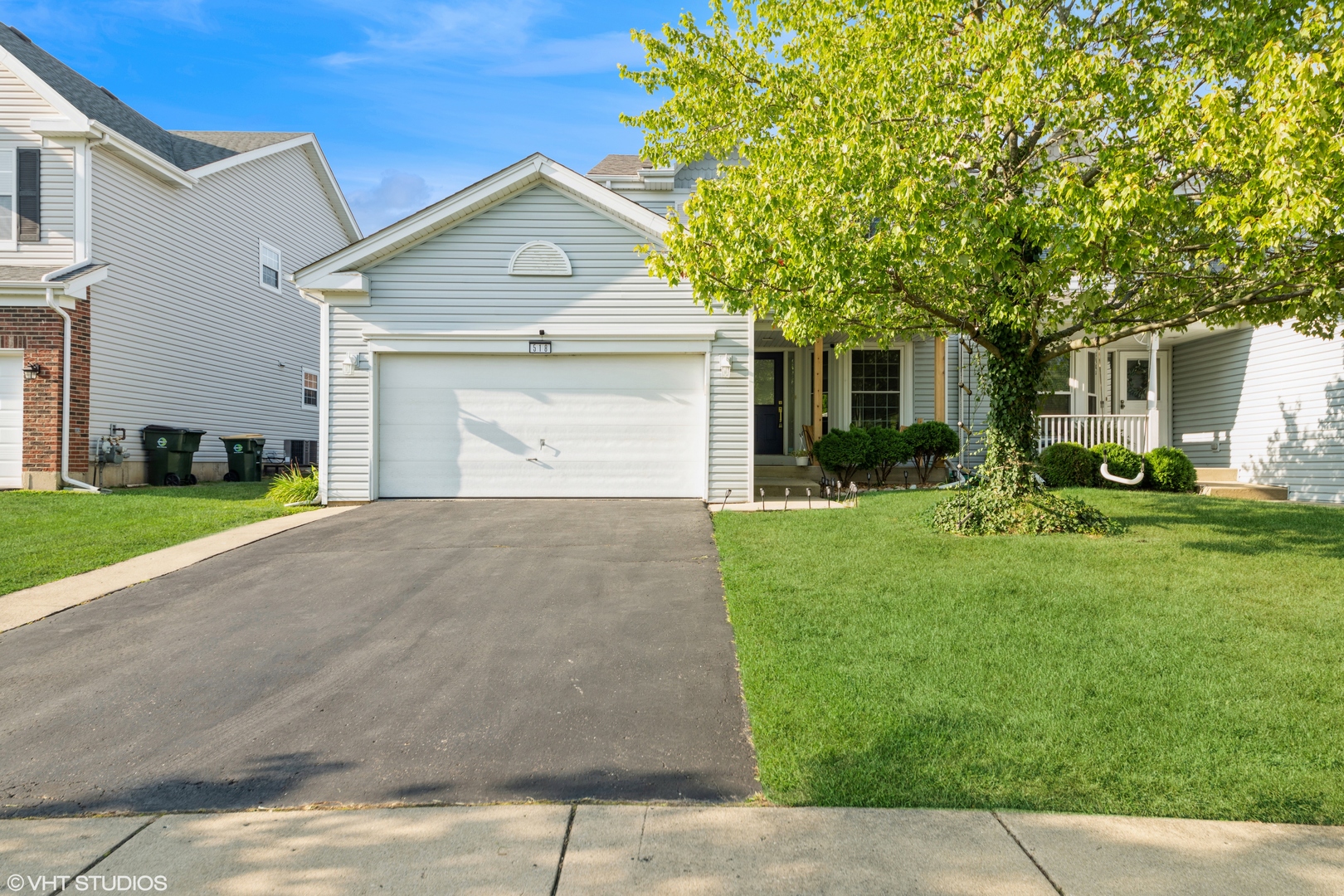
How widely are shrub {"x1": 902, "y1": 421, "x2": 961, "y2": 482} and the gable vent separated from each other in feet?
21.9

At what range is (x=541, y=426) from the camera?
11758 mm

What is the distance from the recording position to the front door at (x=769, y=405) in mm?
16938

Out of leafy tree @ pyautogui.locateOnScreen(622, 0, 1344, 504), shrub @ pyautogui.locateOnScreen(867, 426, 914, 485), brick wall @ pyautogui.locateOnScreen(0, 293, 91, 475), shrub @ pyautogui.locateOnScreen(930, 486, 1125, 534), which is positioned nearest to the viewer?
leafy tree @ pyautogui.locateOnScreen(622, 0, 1344, 504)

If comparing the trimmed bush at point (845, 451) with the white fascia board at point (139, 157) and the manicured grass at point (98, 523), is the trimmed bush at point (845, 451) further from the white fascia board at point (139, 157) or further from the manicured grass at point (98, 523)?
the white fascia board at point (139, 157)

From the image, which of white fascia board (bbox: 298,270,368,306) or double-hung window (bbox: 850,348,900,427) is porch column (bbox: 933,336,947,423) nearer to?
double-hung window (bbox: 850,348,900,427)

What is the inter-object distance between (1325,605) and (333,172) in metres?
23.4

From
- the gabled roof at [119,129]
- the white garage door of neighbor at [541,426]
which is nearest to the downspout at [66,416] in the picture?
the gabled roof at [119,129]

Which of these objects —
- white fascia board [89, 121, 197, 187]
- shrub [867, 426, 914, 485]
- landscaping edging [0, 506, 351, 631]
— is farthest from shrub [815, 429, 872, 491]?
white fascia board [89, 121, 197, 187]

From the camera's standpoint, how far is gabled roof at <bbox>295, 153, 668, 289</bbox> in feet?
37.2

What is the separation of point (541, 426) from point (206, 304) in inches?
381

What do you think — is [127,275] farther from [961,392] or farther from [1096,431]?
[1096,431]

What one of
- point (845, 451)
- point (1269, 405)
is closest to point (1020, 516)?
point (845, 451)

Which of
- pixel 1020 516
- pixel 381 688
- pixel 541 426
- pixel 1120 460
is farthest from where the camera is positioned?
pixel 1120 460

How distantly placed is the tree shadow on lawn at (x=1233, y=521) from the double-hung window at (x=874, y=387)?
4.27 metres
